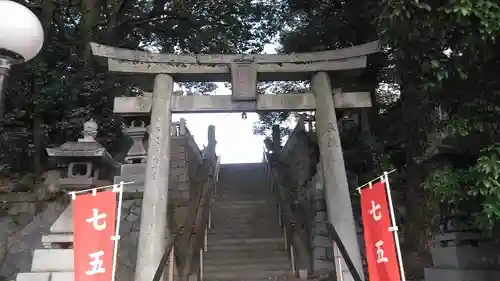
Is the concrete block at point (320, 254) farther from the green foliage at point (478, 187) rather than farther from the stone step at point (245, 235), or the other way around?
the green foliage at point (478, 187)

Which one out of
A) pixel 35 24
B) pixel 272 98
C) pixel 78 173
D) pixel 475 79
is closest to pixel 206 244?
pixel 78 173

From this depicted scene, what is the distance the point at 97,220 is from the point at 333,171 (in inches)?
148

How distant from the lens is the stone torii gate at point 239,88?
7691mm

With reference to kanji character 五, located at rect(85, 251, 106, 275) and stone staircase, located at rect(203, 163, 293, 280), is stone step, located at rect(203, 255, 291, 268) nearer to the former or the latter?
stone staircase, located at rect(203, 163, 293, 280)

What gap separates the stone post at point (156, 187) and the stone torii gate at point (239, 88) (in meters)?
0.02

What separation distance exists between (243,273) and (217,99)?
3531 millimetres

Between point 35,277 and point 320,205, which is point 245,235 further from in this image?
point 35,277

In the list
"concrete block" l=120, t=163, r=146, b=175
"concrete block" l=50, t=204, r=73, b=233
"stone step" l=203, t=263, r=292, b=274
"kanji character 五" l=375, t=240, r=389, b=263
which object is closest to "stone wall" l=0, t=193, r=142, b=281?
"concrete block" l=120, t=163, r=146, b=175

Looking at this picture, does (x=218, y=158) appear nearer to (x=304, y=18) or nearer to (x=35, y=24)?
(x=304, y=18)

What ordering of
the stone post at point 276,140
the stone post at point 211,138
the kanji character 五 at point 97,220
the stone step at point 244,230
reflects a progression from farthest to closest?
the stone post at point 211,138, the stone post at point 276,140, the stone step at point 244,230, the kanji character 五 at point 97,220

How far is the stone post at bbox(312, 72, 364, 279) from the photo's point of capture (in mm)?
7035

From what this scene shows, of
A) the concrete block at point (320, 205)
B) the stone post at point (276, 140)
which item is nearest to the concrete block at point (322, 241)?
the concrete block at point (320, 205)

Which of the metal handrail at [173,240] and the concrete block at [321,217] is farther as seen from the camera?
the concrete block at [321,217]

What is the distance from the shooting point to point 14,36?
3.29 meters
